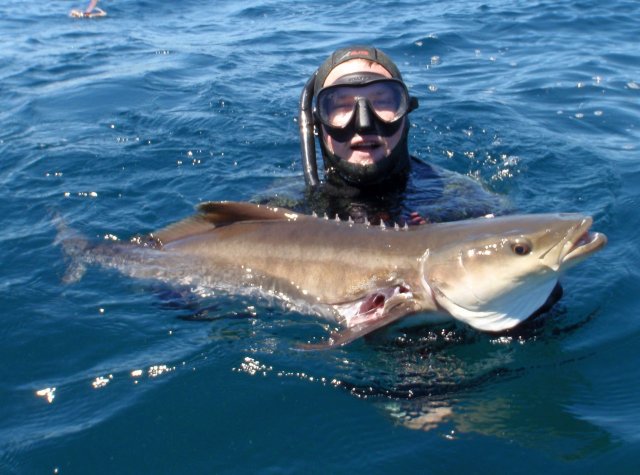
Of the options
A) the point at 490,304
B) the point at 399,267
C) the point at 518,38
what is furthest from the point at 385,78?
the point at 518,38

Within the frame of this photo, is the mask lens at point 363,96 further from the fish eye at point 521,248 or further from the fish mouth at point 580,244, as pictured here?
the fish mouth at point 580,244

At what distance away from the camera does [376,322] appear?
4.14 metres

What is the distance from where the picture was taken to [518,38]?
13.5m

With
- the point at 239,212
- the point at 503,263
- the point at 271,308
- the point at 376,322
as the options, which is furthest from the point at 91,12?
the point at 503,263

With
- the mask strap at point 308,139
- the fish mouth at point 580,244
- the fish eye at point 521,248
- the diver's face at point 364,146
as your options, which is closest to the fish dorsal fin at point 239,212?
the diver's face at point 364,146

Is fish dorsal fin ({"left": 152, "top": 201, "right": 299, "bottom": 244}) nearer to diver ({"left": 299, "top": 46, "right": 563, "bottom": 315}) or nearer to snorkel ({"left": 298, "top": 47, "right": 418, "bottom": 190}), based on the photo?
diver ({"left": 299, "top": 46, "right": 563, "bottom": 315})

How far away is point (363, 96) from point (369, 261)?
5.65 feet

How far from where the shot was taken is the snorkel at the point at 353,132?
5.68 meters

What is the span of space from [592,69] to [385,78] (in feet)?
23.0

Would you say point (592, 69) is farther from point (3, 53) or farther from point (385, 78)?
point (3, 53)

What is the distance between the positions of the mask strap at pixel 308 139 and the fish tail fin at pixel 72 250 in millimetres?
1861

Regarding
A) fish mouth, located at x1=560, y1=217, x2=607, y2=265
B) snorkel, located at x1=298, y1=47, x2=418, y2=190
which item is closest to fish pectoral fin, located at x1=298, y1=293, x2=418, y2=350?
fish mouth, located at x1=560, y1=217, x2=607, y2=265

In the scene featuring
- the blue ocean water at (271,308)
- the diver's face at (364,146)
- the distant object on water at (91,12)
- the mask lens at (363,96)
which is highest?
the distant object on water at (91,12)

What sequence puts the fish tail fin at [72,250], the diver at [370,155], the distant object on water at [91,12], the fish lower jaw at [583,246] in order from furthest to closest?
the distant object on water at [91,12] < the diver at [370,155] < the fish tail fin at [72,250] < the fish lower jaw at [583,246]
